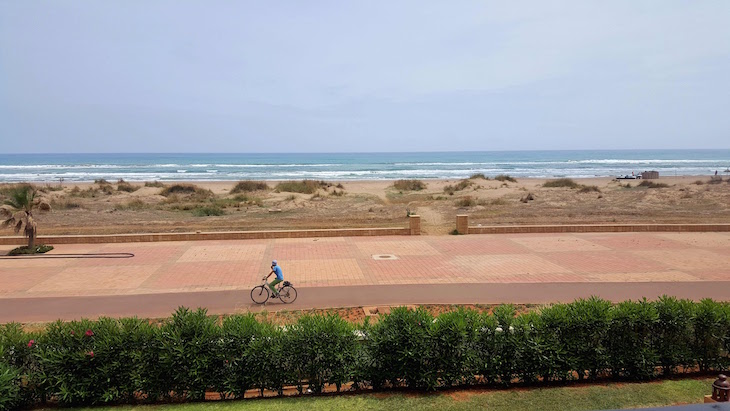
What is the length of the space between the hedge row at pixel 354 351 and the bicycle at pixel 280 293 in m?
4.52

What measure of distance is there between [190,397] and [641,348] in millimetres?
6352

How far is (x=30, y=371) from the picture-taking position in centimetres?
634

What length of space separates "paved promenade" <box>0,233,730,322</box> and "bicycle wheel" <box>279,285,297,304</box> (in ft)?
0.76

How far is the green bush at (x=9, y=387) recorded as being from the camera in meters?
5.89

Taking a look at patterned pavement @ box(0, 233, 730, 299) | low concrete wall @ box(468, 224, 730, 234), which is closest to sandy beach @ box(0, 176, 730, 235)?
low concrete wall @ box(468, 224, 730, 234)

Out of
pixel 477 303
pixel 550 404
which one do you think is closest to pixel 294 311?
pixel 477 303

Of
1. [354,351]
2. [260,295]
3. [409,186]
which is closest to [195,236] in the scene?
[260,295]

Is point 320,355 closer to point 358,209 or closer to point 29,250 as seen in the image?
point 29,250

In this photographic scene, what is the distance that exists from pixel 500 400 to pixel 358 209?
25.1m

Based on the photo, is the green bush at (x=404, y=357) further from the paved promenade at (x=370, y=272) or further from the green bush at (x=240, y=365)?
the paved promenade at (x=370, y=272)

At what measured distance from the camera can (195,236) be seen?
758 inches

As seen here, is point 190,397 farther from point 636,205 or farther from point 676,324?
point 636,205

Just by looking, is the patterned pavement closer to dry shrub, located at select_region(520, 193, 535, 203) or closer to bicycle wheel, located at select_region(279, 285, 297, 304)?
bicycle wheel, located at select_region(279, 285, 297, 304)

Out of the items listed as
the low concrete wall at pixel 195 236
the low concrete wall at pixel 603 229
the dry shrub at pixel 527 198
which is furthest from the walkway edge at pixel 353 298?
the dry shrub at pixel 527 198
